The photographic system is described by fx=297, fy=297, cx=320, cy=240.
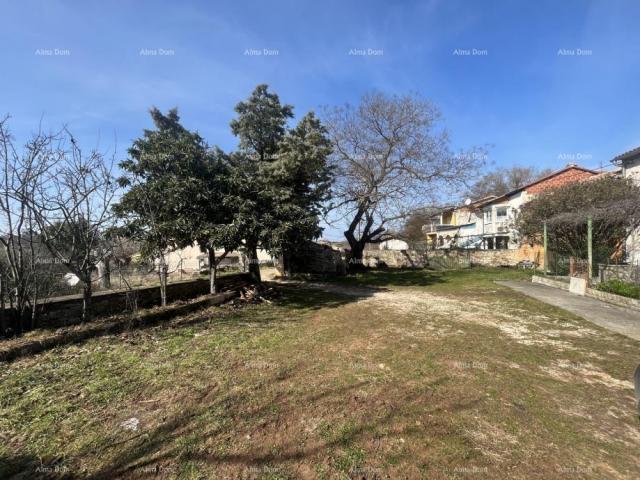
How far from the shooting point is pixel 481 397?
3156mm

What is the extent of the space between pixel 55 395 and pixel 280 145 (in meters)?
8.81

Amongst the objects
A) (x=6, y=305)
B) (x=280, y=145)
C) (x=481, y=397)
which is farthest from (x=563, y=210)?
(x=6, y=305)

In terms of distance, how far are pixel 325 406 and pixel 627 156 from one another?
20.5 m

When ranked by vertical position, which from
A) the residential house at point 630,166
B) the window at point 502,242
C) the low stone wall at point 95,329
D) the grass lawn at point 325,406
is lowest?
the grass lawn at point 325,406

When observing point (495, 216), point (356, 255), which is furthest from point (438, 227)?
point (356, 255)

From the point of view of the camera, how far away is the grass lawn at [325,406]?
7.30 feet

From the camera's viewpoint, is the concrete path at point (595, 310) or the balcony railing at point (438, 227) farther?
the balcony railing at point (438, 227)

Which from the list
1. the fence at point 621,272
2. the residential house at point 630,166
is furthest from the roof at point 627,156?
the fence at point 621,272

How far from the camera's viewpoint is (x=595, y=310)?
23.6 ft

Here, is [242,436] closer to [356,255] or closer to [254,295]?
[254,295]

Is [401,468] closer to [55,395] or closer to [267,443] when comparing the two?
[267,443]

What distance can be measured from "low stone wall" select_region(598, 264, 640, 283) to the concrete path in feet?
3.16

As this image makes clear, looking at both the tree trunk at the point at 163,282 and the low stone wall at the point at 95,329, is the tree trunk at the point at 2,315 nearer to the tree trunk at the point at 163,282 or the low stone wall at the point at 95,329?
the low stone wall at the point at 95,329

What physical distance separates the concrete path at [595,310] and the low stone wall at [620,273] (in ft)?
3.16
